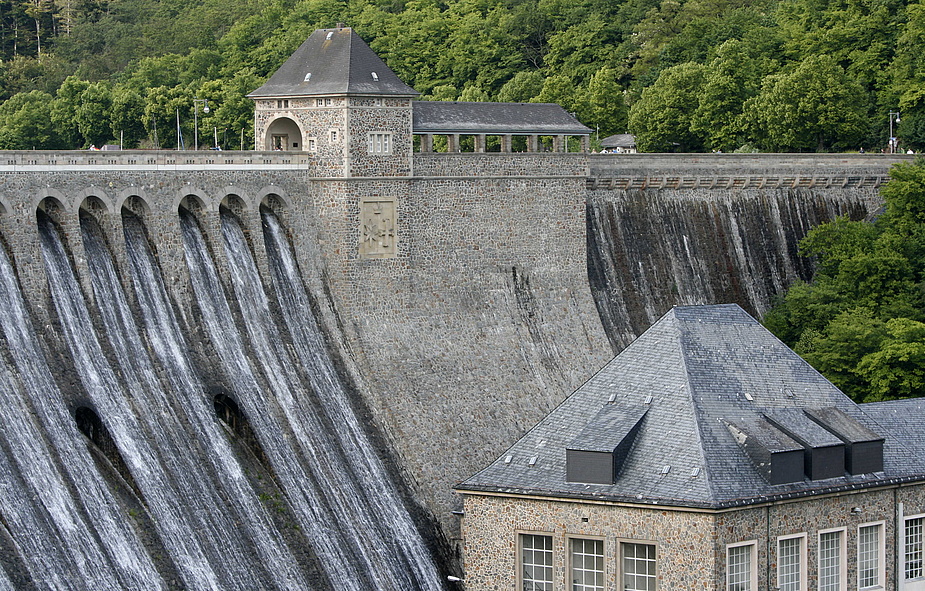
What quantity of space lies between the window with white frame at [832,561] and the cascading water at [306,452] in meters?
12.4

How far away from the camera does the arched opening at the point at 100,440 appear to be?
54.1 m

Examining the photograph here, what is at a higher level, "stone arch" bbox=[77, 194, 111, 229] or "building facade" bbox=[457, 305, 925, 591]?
"stone arch" bbox=[77, 194, 111, 229]

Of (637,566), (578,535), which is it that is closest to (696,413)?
(637,566)

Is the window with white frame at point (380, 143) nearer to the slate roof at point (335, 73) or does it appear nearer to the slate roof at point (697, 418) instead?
the slate roof at point (335, 73)

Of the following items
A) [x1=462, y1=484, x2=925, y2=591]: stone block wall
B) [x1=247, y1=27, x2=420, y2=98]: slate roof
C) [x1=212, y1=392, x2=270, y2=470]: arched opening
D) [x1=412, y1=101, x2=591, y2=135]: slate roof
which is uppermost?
[x1=247, y1=27, x2=420, y2=98]: slate roof

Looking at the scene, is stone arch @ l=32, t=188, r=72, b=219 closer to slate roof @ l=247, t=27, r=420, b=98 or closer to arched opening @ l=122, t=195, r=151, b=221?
arched opening @ l=122, t=195, r=151, b=221

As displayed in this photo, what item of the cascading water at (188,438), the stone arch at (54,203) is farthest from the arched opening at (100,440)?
the stone arch at (54,203)

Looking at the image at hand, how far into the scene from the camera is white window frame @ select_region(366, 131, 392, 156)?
6644 centimetres

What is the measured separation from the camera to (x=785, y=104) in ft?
333

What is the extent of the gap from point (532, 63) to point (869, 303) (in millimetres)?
61194

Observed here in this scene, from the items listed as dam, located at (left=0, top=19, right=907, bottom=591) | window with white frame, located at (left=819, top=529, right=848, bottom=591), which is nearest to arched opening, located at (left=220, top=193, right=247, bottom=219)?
dam, located at (left=0, top=19, right=907, bottom=591)

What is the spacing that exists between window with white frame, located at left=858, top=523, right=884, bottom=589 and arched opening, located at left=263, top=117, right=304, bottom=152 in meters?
24.8

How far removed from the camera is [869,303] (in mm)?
80250

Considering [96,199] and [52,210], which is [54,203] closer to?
[52,210]
